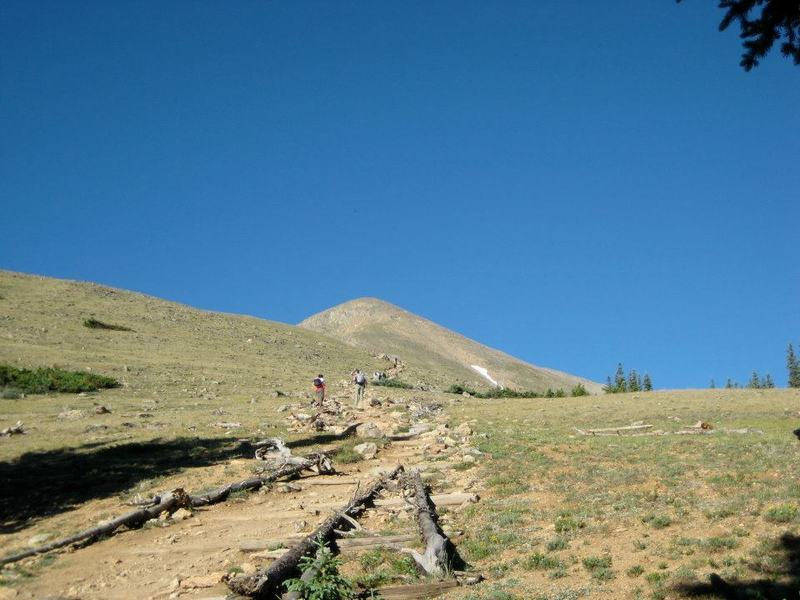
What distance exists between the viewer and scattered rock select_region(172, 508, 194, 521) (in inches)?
544

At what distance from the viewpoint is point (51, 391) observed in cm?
3216

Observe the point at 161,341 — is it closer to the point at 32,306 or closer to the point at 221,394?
the point at 32,306

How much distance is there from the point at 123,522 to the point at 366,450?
9.26 meters

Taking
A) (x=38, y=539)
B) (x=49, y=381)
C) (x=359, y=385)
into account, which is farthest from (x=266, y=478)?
(x=49, y=381)

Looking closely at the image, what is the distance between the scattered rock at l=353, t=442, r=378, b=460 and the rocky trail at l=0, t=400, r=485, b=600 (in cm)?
8

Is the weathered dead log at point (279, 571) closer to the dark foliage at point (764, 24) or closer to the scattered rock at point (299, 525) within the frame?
the scattered rock at point (299, 525)

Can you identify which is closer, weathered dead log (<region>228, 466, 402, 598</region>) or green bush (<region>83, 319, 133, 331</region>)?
weathered dead log (<region>228, 466, 402, 598</region>)

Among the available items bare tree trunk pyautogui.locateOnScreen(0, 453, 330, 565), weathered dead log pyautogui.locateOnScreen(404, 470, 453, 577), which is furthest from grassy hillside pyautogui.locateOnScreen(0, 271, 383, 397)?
weathered dead log pyautogui.locateOnScreen(404, 470, 453, 577)

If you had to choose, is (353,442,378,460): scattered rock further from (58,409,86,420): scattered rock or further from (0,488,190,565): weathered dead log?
(58,409,86,420): scattered rock

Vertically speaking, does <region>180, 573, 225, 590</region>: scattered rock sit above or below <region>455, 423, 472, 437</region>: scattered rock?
below

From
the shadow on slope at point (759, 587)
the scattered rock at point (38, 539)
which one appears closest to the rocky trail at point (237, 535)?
the scattered rock at point (38, 539)

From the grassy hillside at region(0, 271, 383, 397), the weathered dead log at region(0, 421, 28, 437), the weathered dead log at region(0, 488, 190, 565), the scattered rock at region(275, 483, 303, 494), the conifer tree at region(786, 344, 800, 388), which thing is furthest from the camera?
the conifer tree at region(786, 344, 800, 388)

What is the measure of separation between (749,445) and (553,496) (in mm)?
8210

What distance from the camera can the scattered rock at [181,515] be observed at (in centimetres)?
1383
